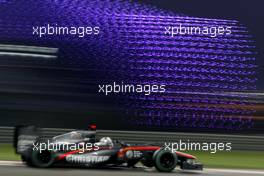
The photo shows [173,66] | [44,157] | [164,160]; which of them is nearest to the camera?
[44,157]

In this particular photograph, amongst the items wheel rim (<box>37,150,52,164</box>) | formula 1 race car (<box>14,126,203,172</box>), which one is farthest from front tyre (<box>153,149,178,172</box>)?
wheel rim (<box>37,150,52,164</box>)

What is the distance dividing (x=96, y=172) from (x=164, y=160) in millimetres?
1225

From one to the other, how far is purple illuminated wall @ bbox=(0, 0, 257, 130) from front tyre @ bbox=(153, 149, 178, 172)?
13.9ft

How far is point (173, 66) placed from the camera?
45.3 ft

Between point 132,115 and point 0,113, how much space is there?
3578 mm

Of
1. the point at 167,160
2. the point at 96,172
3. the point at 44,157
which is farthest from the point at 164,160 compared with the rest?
the point at 44,157

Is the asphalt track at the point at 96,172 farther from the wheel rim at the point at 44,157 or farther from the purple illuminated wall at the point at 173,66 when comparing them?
the purple illuminated wall at the point at 173,66

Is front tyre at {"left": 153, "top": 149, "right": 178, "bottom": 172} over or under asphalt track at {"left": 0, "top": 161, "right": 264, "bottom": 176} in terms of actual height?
over

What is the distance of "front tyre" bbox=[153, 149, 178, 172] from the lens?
9570 millimetres

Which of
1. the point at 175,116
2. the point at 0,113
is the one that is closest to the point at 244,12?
the point at 175,116

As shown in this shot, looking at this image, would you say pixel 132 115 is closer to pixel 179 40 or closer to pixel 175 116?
pixel 175 116

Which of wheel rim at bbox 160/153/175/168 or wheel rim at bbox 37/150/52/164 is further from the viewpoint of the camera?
wheel rim at bbox 160/153/175/168

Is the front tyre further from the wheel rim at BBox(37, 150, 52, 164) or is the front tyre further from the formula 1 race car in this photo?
the wheel rim at BBox(37, 150, 52, 164)

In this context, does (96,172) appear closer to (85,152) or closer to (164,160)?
(85,152)
